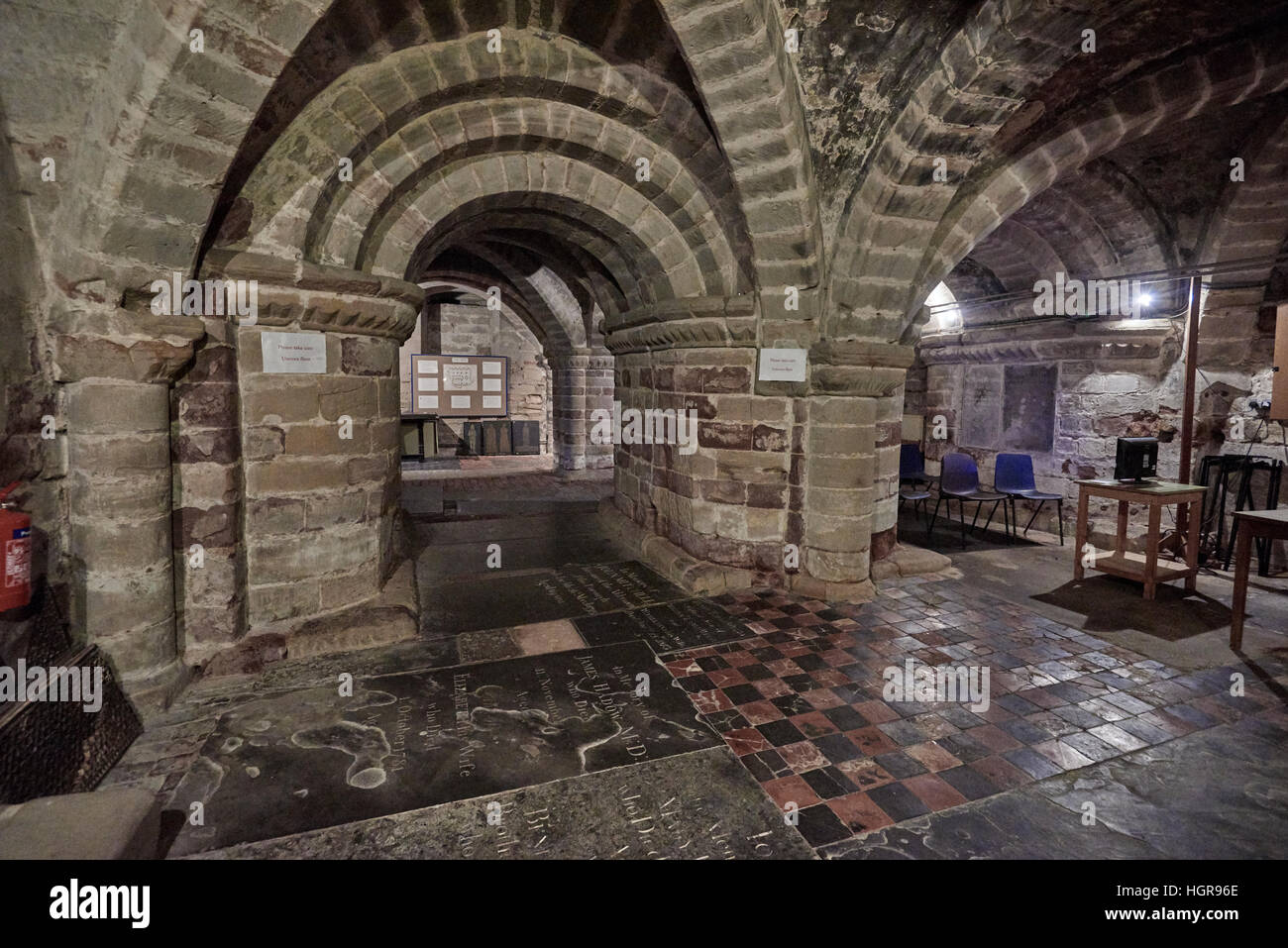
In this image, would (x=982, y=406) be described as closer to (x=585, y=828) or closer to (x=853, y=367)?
(x=853, y=367)

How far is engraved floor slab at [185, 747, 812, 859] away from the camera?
6.03ft

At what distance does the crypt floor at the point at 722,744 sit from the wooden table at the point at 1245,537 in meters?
0.16

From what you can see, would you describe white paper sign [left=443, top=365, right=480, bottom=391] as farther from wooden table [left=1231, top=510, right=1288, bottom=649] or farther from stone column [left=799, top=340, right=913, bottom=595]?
wooden table [left=1231, top=510, right=1288, bottom=649]

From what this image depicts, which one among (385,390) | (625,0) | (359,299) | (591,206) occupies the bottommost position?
(385,390)

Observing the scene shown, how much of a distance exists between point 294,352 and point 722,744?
2.76 m

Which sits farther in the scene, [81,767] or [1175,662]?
[1175,662]

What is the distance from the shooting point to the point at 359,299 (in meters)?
3.31

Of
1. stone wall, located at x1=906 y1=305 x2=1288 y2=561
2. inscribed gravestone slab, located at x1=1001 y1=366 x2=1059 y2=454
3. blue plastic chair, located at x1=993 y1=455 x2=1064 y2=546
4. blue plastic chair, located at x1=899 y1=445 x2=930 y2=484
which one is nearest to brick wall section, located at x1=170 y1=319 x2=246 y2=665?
blue plastic chair, located at x1=899 y1=445 x2=930 y2=484

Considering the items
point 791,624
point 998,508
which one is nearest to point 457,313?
point 998,508

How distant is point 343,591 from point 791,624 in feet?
8.37

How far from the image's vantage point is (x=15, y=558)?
84.5 inches

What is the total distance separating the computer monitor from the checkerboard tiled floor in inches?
65.5

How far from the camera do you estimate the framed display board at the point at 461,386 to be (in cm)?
1284
